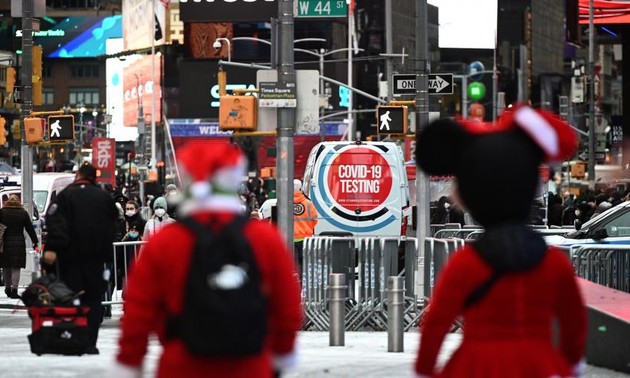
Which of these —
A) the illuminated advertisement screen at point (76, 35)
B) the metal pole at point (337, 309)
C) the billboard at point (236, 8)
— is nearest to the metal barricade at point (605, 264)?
the metal pole at point (337, 309)

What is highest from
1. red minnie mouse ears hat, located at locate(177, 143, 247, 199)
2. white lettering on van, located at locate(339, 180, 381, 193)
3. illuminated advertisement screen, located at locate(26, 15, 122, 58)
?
Result: illuminated advertisement screen, located at locate(26, 15, 122, 58)

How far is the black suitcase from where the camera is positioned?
14.4 meters

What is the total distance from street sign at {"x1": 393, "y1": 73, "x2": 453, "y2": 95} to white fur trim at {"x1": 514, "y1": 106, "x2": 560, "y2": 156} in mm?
16309

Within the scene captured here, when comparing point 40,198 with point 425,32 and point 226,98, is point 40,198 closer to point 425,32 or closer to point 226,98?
point 425,32

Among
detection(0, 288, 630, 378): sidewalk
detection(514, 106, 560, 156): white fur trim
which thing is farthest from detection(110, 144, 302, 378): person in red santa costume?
detection(0, 288, 630, 378): sidewalk

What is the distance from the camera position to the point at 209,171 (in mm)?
6281

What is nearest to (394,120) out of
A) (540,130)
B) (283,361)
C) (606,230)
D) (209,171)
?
(606,230)

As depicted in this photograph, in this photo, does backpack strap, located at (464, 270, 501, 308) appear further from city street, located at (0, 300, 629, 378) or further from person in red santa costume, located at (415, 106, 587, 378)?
city street, located at (0, 300, 629, 378)

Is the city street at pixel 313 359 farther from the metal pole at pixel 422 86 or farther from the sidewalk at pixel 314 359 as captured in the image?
the metal pole at pixel 422 86

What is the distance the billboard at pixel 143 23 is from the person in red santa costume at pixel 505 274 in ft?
374

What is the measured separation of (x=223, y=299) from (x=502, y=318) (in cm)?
118

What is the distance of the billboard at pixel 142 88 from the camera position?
131 m

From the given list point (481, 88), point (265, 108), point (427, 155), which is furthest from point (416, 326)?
point (481, 88)

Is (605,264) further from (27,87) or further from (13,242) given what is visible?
(27,87)
